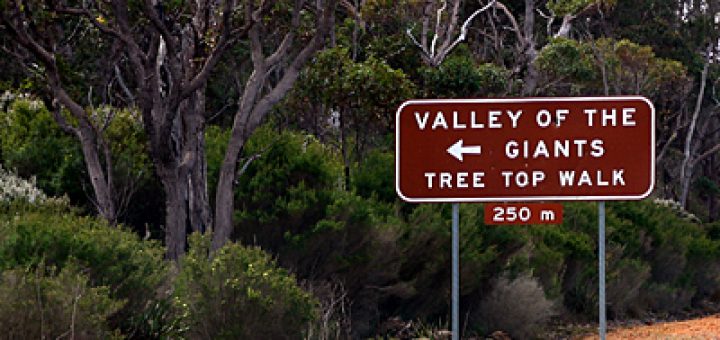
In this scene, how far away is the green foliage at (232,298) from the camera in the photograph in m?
12.0

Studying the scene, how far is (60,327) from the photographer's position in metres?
10.3

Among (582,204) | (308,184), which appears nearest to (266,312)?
(308,184)

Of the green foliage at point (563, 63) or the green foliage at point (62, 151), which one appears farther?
the green foliage at point (563, 63)

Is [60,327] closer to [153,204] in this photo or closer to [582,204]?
[153,204]

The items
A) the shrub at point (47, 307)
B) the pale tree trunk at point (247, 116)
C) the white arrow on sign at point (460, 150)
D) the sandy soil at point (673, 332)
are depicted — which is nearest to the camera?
the shrub at point (47, 307)

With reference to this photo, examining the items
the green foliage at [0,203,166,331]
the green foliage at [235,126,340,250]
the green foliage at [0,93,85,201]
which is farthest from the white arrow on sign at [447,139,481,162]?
the green foliage at [0,93,85,201]

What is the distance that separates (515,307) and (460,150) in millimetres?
8962

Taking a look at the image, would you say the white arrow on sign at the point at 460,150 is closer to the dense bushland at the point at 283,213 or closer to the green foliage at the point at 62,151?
the dense bushland at the point at 283,213

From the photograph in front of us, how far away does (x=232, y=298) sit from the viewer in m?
12.0

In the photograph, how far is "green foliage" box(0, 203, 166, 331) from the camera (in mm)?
11109

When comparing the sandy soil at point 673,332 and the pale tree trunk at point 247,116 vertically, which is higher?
the pale tree trunk at point 247,116

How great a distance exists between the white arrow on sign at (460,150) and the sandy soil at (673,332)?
9.25m

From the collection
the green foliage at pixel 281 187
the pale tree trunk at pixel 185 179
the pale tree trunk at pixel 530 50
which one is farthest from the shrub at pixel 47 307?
the pale tree trunk at pixel 530 50

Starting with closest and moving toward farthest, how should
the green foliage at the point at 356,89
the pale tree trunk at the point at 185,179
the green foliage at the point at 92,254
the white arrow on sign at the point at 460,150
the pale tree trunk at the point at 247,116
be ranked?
the white arrow on sign at the point at 460,150 → the green foliage at the point at 92,254 → the pale tree trunk at the point at 185,179 → the pale tree trunk at the point at 247,116 → the green foliage at the point at 356,89
